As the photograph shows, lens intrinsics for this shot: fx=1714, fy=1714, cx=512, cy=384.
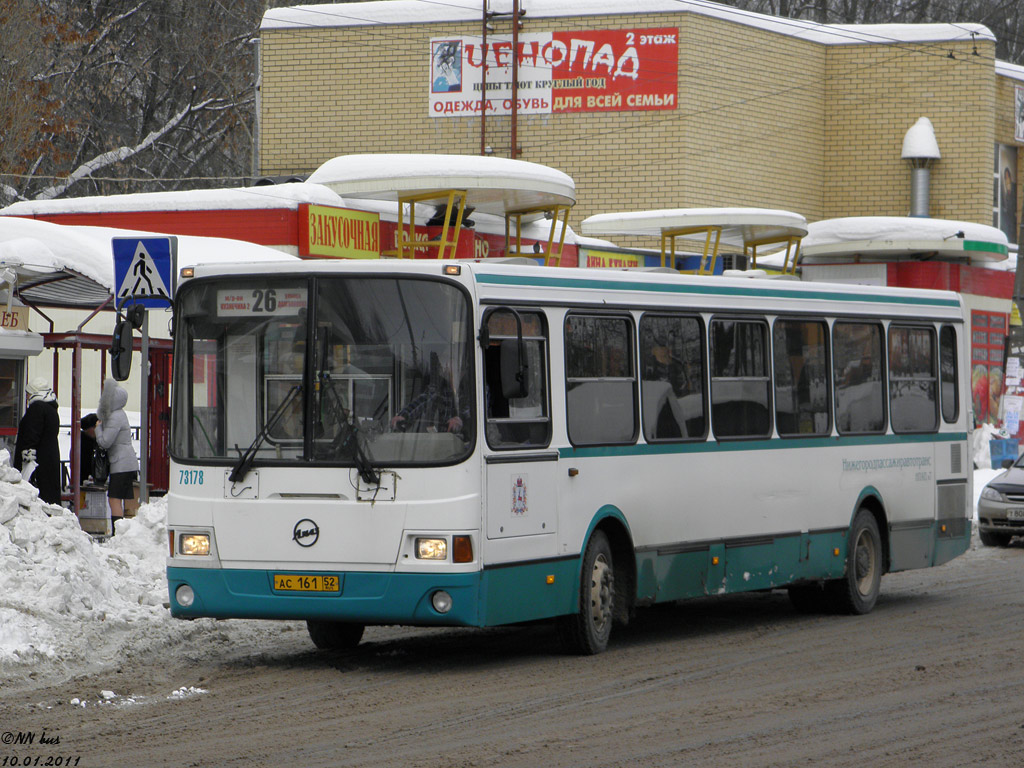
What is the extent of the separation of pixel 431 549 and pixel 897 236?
22.4 meters

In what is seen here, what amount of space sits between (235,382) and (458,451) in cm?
151

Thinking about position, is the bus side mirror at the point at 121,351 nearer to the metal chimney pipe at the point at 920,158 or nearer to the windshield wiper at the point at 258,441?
the windshield wiper at the point at 258,441

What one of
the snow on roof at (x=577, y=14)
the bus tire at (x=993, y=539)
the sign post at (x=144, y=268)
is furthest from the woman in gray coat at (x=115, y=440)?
the snow on roof at (x=577, y=14)

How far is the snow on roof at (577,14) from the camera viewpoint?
30750 mm

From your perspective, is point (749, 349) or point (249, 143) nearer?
point (749, 349)

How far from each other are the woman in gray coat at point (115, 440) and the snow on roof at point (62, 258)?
3.64 feet

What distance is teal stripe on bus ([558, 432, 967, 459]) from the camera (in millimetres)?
11008

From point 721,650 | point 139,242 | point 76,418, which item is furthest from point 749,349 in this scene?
point 76,418

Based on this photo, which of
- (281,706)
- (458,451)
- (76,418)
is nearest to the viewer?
(281,706)

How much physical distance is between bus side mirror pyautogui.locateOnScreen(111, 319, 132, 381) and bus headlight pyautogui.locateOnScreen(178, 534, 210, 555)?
1936 millimetres

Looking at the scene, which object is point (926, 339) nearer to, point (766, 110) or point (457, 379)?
point (457, 379)

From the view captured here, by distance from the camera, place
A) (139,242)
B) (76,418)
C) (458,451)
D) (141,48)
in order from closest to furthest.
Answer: (458,451)
(139,242)
(76,418)
(141,48)

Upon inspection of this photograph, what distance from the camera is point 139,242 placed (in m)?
13.8

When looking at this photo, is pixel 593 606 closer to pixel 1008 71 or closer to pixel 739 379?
pixel 739 379
